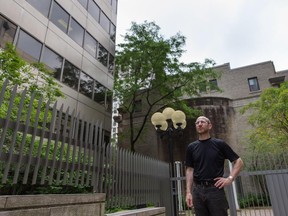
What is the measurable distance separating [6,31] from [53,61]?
2869mm

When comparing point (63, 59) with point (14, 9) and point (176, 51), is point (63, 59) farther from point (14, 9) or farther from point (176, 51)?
point (176, 51)

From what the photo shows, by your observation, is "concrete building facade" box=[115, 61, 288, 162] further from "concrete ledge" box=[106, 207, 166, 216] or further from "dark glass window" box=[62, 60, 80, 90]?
"concrete ledge" box=[106, 207, 166, 216]

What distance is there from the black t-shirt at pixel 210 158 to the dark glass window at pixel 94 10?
16.2m

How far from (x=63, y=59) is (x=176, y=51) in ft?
29.6

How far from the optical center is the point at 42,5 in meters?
12.7

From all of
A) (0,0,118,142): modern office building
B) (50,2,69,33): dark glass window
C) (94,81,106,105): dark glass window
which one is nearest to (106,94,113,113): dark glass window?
(0,0,118,142): modern office building

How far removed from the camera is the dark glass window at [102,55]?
17491 millimetres

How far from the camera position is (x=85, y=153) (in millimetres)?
4133

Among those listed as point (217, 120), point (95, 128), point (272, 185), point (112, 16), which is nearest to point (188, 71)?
point (217, 120)

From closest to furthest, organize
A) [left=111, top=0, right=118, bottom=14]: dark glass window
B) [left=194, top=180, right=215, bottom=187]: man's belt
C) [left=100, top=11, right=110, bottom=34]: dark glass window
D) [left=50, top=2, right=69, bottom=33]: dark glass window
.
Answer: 1. [left=194, top=180, right=215, bottom=187]: man's belt
2. [left=50, top=2, right=69, bottom=33]: dark glass window
3. [left=100, top=11, right=110, bottom=34]: dark glass window
4. [left=111, top=0, right=118, bottom=14]: dark glass window

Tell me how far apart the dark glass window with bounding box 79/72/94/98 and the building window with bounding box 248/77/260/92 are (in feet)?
60.4

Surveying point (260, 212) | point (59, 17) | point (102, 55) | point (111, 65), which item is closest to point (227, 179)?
point (260, 212)

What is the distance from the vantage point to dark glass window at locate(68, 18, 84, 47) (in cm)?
1479

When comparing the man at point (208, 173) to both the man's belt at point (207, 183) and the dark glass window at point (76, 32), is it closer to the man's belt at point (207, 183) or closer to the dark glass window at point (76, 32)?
the man's belt at point (207, 183)
